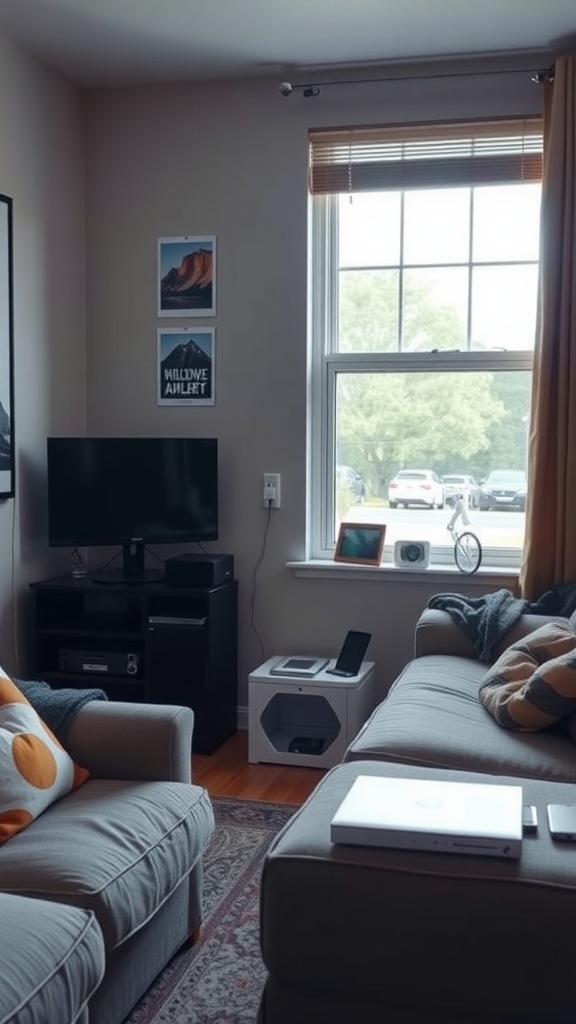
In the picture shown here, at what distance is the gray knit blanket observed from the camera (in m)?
2.39

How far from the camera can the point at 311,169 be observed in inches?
160

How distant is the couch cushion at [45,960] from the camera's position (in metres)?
1.50

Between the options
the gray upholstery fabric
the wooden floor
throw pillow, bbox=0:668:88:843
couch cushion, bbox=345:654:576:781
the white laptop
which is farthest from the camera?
the wooden floor

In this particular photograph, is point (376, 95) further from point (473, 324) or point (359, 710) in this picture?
point (359, 710)

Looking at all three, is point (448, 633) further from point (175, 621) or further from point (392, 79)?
point (392, 79)

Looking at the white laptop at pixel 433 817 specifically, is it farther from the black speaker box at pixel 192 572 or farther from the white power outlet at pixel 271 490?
the white power outlet at pixel 271 490

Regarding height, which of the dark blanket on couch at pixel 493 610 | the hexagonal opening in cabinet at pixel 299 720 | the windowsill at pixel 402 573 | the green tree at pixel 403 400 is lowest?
the hexagonal opening in cabinet at pixel 299 720

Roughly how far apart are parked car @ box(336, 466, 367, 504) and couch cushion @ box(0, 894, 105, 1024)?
262cm

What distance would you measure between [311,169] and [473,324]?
89cm

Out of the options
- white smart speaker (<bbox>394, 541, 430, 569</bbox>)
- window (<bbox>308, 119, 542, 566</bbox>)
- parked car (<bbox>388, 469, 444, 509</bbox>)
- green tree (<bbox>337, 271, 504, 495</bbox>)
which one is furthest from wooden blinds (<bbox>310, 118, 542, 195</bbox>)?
white smart speaker (<bbox>394, 541, 430, 569</bbox>)

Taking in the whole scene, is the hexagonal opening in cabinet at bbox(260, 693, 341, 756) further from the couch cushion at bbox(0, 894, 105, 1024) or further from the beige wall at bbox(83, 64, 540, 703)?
the couch cushion at bbox(0, 894, 105, 1024)

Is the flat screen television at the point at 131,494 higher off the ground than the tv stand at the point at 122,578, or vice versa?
the flat screen television at the point at 131,494

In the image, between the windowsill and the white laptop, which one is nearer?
the white laptop

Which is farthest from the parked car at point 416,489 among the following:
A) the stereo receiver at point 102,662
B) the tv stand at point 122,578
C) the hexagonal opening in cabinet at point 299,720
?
the stereo receiver at point 102,662
